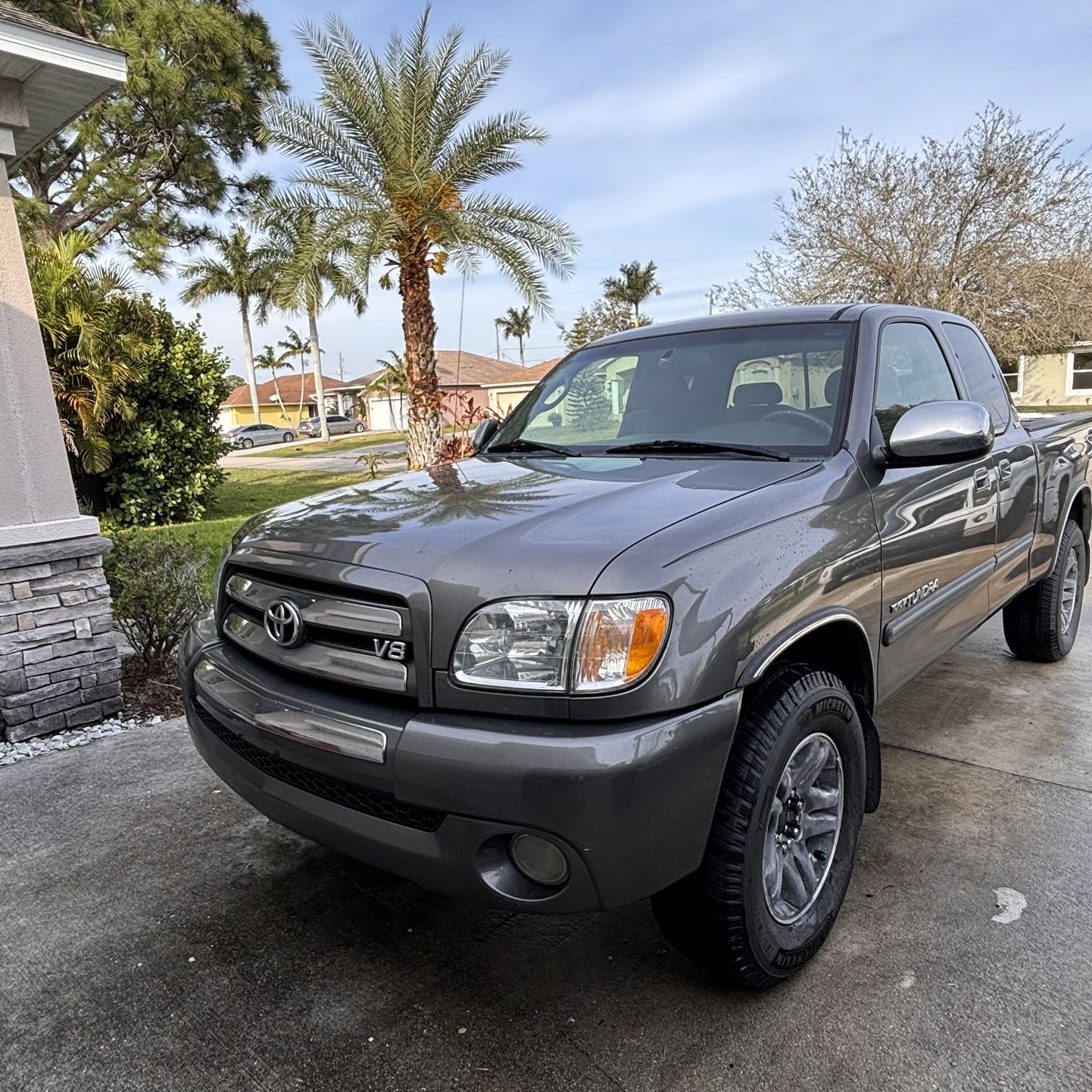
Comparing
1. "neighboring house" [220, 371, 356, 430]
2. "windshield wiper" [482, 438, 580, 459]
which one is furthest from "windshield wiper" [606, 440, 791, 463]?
"neighboring house" [220, 371, 356, 430]

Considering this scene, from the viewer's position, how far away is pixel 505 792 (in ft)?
5.77

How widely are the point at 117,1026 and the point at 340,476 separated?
19.9 meters

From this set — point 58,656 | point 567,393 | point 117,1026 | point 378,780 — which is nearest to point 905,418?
point 567,393

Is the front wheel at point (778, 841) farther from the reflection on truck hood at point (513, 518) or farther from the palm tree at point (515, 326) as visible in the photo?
the palm tree at point (515, 326)

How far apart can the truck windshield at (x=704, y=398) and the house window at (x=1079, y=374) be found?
3249cm

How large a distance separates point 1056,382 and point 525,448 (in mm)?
33865

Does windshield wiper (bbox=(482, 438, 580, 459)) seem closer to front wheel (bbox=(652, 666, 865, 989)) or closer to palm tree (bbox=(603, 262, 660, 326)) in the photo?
front wheel (bbox=(652, 666, 865, 989))

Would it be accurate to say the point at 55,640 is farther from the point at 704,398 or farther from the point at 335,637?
the point at 704,398

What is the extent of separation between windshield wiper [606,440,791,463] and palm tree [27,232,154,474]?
30.2 ft

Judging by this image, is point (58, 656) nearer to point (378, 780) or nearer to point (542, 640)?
point (378, 780)

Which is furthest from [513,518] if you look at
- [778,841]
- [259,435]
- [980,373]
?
[259,435]

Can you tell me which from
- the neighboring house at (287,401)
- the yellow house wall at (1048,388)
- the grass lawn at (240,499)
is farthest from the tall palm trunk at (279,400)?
the yellow house wall at (1048,388)

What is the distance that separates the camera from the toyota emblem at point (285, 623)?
2.20 metres

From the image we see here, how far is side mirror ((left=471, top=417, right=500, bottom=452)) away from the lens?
394cm
